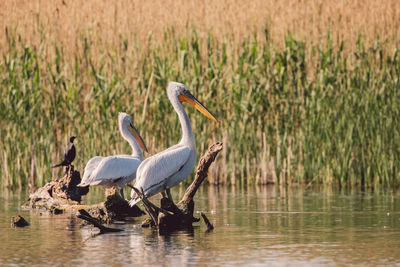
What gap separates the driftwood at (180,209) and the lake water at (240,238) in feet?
0.53

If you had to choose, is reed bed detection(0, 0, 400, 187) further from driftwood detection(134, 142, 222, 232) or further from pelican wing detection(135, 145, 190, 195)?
driftwood detection(134, 142, 222, 232)

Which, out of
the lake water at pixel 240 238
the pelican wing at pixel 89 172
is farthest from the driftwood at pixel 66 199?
the pelican wing at pixel 89 172

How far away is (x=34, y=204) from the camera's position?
487 inches

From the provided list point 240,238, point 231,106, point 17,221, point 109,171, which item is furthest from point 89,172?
point 231,106

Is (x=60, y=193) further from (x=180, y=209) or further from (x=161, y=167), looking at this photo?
(x=180, y=209)

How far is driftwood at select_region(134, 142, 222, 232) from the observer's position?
938 centimetres

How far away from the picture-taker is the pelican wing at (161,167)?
9.86 meters

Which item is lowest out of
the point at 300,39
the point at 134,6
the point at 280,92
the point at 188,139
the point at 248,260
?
the point at 248,260

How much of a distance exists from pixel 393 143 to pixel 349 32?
2935mm

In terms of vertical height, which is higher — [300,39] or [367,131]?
[300,39]

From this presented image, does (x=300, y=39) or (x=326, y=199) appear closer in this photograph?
(x=326, y=199)

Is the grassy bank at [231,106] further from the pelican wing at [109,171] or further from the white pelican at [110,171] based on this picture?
the pelican wing at [109,171]


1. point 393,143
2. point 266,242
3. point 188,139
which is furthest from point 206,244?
point 393,143

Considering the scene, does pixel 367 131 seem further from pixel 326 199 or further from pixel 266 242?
pixel 266 242
